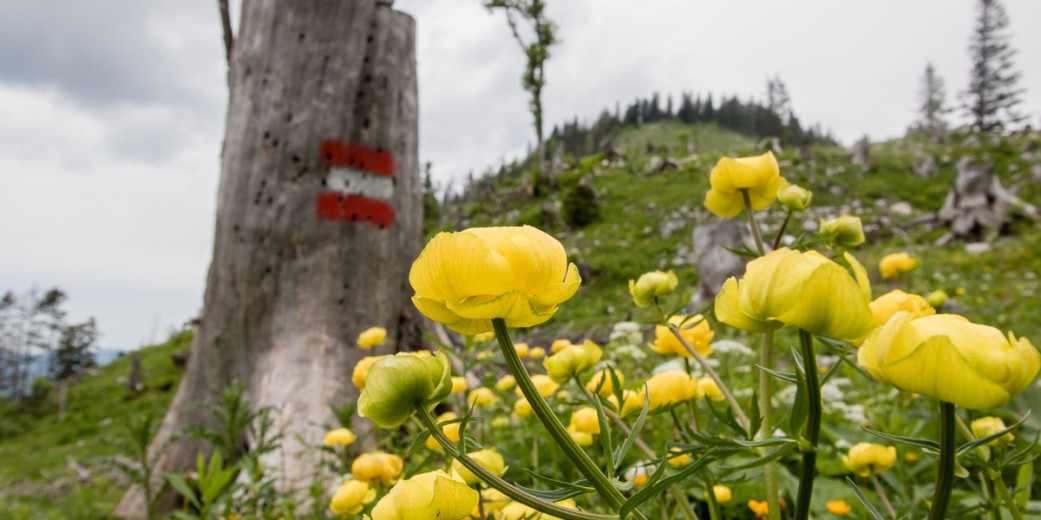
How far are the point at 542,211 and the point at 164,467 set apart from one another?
13.8 metres

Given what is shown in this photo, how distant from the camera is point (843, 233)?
2.00ft

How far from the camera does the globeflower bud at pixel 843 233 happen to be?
0.61 metres

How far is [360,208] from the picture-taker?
2543 millimetres

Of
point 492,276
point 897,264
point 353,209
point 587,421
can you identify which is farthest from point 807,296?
point 353,209

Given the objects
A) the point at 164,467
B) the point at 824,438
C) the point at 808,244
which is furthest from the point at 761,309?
the point at 164,467

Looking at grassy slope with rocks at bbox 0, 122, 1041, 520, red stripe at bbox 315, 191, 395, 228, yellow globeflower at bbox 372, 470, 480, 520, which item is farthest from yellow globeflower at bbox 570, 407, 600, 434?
red stripe at bbox 315, 191, 395, 228

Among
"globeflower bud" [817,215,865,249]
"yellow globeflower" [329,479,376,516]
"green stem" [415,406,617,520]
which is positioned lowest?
"yellow globeflower" [329,479,376,516]

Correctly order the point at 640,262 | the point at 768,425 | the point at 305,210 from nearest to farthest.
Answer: the point at 768,425 → the point at 305,210 → the point at 640,262

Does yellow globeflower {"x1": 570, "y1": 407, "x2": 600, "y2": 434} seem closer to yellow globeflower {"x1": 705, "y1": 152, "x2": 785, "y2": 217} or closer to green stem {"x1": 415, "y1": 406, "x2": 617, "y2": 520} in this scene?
yellow globeflower {"x1": 705, "y1": 152, "x2": 785, "y2": 217}

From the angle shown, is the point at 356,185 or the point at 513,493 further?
the point at 356,185

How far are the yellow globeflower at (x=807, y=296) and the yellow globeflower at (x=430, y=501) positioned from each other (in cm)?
22

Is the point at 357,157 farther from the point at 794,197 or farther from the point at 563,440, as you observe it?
the point at 563,440

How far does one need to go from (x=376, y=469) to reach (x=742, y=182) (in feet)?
2.08

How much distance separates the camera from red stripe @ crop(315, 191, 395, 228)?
8.16 feet
